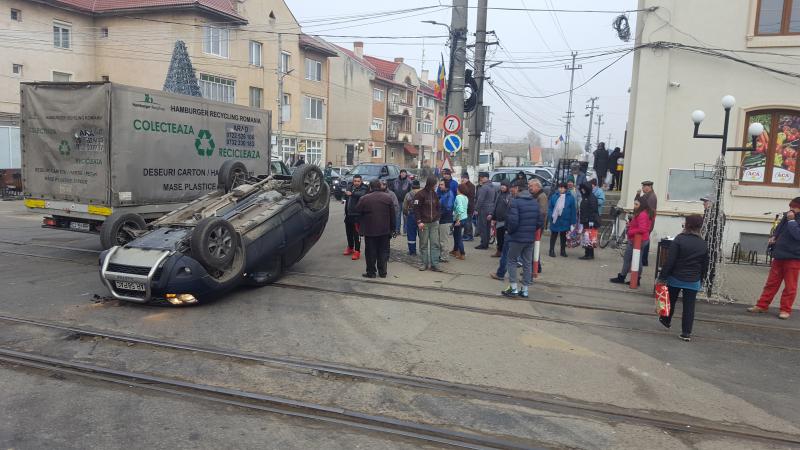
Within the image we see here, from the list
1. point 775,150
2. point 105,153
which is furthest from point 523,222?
point 775,150

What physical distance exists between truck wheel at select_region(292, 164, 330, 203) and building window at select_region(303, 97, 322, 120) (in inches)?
1301

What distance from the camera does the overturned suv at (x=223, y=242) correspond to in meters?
7.24

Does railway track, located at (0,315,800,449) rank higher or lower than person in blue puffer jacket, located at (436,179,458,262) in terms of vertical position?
lower

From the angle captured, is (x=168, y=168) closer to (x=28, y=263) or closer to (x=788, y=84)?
(x=28, y=263)

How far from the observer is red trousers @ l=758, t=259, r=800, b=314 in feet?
26.9

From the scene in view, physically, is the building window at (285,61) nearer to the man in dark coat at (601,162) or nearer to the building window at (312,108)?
the building window at (312,108)

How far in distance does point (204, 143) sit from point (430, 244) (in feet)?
18.1

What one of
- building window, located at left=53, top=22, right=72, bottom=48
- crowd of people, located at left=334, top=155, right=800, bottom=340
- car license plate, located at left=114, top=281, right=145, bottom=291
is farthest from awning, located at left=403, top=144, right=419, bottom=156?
car license plate, located at left=114, top=281, right=145, bottom=291

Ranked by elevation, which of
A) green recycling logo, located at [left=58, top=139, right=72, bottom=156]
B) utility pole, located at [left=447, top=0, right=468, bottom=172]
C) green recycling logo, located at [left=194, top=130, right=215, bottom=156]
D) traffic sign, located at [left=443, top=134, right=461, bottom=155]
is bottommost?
green recycling logo, located at [left=58, top=139, right=72, bottom=156]

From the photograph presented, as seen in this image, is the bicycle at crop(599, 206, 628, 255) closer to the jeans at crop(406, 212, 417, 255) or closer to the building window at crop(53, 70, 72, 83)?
the jeans at crop(406, 212, 417, 255)

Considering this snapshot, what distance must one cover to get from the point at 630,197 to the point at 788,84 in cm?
430

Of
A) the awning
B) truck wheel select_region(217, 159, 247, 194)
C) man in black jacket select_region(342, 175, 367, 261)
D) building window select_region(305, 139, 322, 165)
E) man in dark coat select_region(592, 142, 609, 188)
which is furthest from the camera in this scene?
the awning

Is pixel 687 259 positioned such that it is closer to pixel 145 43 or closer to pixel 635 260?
pixel 635 260

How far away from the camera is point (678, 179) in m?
14.0
